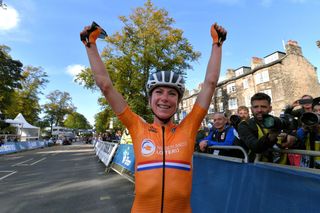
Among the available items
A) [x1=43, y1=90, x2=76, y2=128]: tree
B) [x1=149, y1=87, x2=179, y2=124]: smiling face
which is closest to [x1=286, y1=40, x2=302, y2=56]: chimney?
[x1=149, y1=87, x2=179, y2=124]: smiling face

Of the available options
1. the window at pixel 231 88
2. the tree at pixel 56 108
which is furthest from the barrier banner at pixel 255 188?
the tree at pixel 56 108

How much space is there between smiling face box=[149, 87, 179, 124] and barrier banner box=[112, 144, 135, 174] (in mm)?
5661

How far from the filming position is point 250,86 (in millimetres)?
33906

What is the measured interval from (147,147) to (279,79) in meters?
32.0

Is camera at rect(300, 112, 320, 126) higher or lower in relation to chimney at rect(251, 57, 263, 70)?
lower

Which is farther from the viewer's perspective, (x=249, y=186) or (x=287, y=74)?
(x=287, y=74)

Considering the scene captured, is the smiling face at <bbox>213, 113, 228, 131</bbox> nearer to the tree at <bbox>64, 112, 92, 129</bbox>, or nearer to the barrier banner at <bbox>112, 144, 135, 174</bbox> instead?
the barrier banner at <bbox>112, 144, 135, 174</bbox>

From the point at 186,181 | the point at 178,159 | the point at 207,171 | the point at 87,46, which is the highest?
the point at 87,46

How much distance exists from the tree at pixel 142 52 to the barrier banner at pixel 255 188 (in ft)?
55.0

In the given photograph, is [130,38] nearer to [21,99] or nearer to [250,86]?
[250,86]

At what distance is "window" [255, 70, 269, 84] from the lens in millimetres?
31172

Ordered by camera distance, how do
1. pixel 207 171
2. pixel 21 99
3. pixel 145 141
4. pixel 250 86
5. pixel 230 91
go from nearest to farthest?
pixel 145 141
pixel 207 171
pixel 250 86
pixel 230 91
pixel 21 99

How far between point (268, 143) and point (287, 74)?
31.8 metres

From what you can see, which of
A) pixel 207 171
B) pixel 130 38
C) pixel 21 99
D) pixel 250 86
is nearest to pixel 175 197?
pixel 207 171
